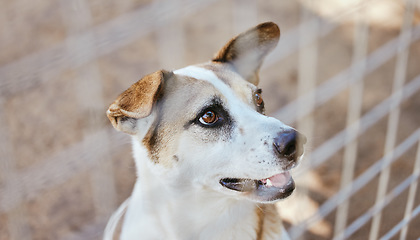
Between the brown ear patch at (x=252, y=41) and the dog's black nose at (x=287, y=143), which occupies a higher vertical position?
the brown ear patch at (x=252, y=41)

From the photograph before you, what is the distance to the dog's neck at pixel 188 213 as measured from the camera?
6.07 feet

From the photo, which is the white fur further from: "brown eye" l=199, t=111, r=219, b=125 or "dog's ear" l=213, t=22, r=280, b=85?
"dog's ear" l=213, t=22, r=280, b=85

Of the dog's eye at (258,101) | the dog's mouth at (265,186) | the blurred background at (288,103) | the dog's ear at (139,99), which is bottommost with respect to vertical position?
the blurred background at (288,103)

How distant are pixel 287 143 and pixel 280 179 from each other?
181 millimetres

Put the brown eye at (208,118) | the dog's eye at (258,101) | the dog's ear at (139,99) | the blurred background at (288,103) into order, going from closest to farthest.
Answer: the dog's ear at (139,99) → the brown eye at (208,118) → the dog's eye at (258,101) → the blurred background at (288,103)

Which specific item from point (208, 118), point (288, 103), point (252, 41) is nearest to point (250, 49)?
point (252, 41)

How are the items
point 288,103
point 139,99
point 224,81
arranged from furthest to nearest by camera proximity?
point 288,103, point 224,81, point 139,99

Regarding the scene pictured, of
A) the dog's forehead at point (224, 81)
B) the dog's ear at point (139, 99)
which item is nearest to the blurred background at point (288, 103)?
the dog's forehead at point (224, 81)

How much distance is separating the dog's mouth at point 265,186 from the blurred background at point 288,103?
0.88 feet

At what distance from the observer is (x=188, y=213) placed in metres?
1.86

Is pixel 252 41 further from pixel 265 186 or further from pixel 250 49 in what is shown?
pixel 265 186

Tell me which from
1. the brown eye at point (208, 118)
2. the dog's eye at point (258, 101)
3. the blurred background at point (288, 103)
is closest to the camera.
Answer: the brown eye at point (208, 118)

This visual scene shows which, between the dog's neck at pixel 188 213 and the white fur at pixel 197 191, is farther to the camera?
the dog's neck at pixel 188 213

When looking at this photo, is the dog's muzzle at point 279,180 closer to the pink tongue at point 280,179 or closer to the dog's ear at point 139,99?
the pink tongue at point 280,179
